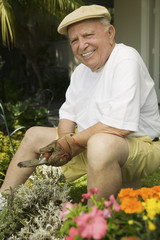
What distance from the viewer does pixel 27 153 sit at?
1.99 meters

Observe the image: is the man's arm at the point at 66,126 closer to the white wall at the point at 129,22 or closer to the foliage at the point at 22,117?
the foliage at the point at 22,117

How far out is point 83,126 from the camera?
1.98 metres

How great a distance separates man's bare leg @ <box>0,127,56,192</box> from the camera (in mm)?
1958

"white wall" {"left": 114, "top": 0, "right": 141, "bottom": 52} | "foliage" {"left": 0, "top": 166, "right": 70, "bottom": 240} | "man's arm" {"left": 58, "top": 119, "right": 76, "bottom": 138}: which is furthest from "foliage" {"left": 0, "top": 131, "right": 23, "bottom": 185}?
"white wall" {"left": 114, "top": 0, "right": 141, "bottom": 52}

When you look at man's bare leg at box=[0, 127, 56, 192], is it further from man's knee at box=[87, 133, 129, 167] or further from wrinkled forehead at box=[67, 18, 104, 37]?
wrinkled forehead at box=[67, 18, 104, 37]

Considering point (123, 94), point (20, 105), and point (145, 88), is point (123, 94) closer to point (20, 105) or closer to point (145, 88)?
point (145, 88)

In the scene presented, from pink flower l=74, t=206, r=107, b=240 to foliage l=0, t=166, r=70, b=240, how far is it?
69 centimetres

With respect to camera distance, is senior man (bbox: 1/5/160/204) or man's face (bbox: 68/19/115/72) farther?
man's face (bbox: 68/19/115/72)

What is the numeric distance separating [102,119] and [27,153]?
662mm

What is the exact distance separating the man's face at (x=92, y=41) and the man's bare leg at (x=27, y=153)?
61cm

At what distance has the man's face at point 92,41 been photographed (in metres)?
1.81

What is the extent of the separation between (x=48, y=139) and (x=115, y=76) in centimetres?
68

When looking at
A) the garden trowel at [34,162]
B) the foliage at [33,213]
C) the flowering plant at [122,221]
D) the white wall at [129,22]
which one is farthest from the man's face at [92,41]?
the white wall at [129,22]

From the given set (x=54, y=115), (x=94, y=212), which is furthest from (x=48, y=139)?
(x=54, y=115)
